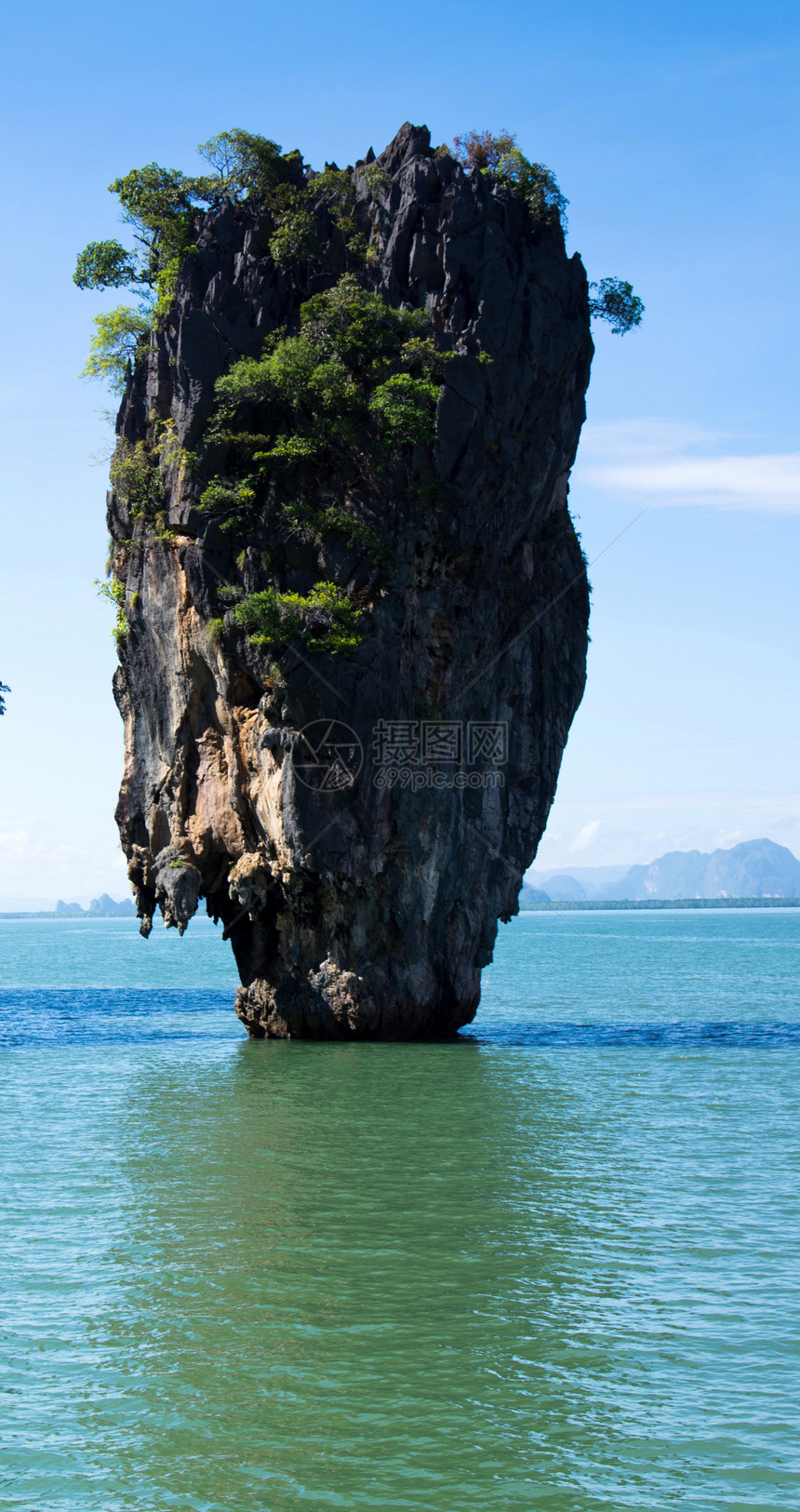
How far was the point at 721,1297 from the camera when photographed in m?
11.4

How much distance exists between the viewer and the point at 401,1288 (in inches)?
456

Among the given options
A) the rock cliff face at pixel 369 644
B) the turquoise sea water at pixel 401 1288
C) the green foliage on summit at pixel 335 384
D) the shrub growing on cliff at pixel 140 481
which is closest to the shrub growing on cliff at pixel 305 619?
the rock cliff face at pixel 369 644

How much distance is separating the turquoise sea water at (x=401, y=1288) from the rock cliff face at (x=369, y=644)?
437 cm

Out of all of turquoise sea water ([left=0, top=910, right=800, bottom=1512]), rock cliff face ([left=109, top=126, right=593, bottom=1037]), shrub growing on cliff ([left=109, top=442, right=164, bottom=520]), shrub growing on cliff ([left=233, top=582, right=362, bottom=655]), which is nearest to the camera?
turquoise sea water ([left=0, top=910, right=800, bottom=1512])

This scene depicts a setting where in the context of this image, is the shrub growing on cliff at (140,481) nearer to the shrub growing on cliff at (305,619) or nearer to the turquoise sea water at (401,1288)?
the shrub growing on cliff at (305,619)

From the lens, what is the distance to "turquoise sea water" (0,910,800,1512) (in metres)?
8.45

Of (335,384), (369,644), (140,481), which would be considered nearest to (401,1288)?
(369,644)

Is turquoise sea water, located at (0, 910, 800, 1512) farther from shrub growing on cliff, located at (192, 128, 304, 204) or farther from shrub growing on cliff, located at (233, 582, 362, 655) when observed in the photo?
shrub growing on cliff, located at (192, 128, 304, 204)

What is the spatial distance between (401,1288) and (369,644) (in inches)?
660

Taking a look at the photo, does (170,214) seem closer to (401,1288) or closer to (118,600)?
(118,600)

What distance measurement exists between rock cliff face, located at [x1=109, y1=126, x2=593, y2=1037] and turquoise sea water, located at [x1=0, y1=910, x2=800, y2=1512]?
14.3ft

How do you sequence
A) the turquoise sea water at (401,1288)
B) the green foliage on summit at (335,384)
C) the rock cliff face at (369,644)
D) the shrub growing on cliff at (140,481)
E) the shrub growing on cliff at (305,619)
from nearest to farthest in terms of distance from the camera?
the turquoise sea water at (401,1288)
the shrub growing on cliff at (305,619)
the rock cliff face at (369,644)
the green foliage on summit at (335,384)
the shrub growing on cliff at (140,481)

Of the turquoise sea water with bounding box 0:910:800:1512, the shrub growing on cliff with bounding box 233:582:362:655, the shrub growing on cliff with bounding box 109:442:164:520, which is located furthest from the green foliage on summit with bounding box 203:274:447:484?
the turquoise sea water with bounding box 0:910:800:1512

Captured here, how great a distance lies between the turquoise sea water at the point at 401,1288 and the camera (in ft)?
27.7
